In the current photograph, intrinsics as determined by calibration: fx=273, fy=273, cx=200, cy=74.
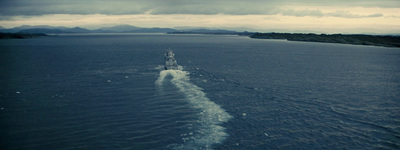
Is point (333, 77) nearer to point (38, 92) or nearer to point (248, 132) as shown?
point (248, 132)

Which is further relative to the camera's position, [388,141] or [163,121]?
[163,121]

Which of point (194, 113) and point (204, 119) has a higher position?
point (194, 113)

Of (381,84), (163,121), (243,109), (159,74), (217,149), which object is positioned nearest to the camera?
(217,149)

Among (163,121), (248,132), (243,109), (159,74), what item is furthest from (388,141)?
(159,74)

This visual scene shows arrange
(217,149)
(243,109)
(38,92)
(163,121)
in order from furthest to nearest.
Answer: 1. (38,92)
2. (243,109)
3. (163,121)
4. (217,149)

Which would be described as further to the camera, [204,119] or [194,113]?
[194,113]

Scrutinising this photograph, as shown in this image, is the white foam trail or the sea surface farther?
the sea surface

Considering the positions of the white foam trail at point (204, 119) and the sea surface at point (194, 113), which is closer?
the white foam trail at point (204, 119)
